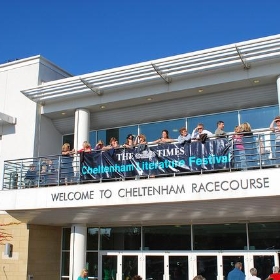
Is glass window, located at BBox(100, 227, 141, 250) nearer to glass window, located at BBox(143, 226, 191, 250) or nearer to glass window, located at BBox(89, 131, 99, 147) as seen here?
glass window, located at BBox(143, 226, 191, 250)

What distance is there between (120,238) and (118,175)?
4958 mm

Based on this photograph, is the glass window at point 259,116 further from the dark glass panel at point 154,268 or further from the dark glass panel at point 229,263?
the dark glass panel at point 154,268

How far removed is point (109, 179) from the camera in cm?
1334

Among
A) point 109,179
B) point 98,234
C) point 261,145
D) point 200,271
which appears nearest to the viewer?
point 261,145

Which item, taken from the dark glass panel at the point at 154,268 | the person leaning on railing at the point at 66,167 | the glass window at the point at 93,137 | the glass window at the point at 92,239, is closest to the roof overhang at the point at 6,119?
A: the glass window at the point at 93,137

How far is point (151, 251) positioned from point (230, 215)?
3.89 m

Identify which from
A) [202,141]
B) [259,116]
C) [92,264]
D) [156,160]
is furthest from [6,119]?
[259,116]

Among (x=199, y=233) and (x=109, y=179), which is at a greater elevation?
(x=109, y=179)

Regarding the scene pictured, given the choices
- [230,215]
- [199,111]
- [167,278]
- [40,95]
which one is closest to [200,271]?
[167,278]

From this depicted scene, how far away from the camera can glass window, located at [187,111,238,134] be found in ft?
52.1

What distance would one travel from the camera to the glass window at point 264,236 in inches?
570

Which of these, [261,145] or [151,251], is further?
[151,251]

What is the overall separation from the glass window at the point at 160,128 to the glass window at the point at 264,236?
453 cm

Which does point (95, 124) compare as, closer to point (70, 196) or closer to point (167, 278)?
point (70, 196)
